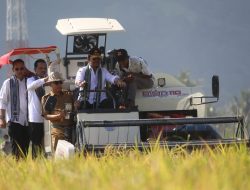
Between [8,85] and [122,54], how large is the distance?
75.0 inches

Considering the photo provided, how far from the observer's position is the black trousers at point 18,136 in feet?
49.2

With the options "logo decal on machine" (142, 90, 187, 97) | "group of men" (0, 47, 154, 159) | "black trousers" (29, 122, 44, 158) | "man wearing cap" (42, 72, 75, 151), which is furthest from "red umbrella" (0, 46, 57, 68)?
"man wearing cap" (42, 72, 75, 151)

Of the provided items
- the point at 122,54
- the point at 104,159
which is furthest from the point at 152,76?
the point at 104,159

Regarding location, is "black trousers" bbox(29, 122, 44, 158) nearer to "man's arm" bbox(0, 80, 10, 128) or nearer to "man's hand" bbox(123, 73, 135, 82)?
"man's arm" bbox(0, 80, 10, 128)

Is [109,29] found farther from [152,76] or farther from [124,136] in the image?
[124,136]

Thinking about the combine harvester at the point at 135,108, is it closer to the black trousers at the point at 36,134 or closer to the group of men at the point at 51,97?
the group of men at the point at 51,97

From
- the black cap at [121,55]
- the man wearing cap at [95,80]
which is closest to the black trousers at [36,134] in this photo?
the man wearing cap at [95,80]

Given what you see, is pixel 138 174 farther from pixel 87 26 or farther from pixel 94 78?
pixel 87 26

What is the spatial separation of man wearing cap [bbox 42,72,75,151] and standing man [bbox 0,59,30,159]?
0.80 metres

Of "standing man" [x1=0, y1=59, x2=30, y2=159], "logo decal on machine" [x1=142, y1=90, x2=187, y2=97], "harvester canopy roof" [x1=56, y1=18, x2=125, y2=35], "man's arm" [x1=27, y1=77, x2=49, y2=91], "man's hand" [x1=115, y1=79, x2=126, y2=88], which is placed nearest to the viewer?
"man's hand" [x1=115, y1=79, x2=126, y2=88]

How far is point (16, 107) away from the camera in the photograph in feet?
49.3

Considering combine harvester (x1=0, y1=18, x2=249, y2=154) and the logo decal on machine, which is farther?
the logo decal on machine

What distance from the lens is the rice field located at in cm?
707

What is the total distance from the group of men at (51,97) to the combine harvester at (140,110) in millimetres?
207
